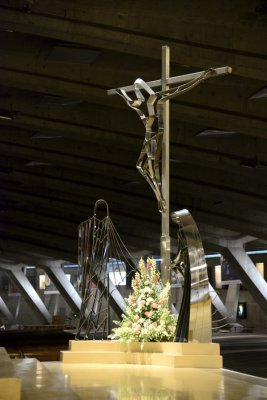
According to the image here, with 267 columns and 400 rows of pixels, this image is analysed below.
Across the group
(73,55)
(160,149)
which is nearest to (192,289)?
(160,149)

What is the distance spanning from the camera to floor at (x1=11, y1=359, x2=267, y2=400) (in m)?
6.41

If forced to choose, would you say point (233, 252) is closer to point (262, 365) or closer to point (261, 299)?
point (261, 299)

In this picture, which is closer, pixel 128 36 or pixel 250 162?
pixel 128 36

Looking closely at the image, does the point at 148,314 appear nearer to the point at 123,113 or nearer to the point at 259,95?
the point at 259,95

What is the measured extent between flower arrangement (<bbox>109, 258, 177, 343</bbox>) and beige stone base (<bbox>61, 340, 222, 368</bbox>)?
0.49 feet

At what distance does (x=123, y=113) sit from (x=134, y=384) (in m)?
12.9

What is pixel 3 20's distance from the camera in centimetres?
1334

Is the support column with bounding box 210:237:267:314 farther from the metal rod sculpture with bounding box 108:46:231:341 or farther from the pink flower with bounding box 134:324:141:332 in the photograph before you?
the pink flower with bounding box 134:324:141:332

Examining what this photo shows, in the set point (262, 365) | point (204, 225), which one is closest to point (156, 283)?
point (262, 365)

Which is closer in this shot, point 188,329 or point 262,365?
point 188,329

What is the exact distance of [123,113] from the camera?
19.7 m

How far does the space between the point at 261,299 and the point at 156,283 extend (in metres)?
25.7

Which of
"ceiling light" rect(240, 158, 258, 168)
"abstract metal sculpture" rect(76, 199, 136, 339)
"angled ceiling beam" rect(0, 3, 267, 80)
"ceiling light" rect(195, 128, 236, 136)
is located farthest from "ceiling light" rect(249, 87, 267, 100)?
"abstract metal sculpture" rect(76, 199, 136, 339)

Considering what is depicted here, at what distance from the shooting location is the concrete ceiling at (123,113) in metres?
13.2
